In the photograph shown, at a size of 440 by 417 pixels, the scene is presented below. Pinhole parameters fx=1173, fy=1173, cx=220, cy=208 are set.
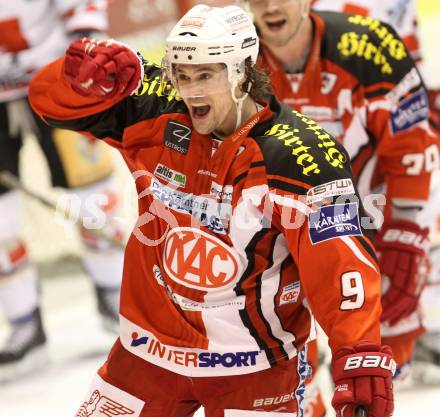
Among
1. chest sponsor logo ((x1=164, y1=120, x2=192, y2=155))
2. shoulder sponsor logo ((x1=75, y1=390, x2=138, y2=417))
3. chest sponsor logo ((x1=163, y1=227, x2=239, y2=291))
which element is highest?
chest sponsor logo ((x1=164, y1=120, x2=192, y2=155))

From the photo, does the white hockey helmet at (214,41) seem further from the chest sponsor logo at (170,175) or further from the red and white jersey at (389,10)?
the red and white jersey at (389,10)

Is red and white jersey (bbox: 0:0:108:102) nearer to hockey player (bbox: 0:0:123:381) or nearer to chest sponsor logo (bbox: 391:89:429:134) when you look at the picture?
hockey player (bbox: 0:0:123:381)

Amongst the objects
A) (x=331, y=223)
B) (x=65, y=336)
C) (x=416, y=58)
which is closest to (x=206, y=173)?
(x=331, y=223)

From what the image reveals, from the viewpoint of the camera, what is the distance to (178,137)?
223 cm

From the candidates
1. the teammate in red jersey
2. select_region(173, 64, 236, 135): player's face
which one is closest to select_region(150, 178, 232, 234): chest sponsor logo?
select_region(173, 64, 236, 135): player's face

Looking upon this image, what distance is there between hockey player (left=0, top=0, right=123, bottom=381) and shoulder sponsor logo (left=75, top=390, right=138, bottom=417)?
53.5 inches

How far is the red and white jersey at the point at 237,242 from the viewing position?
6.77 ft

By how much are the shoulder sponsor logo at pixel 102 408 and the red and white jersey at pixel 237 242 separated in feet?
0.35

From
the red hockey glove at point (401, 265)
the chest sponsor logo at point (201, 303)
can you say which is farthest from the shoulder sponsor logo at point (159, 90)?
the red hockey glove at point (401, 265)

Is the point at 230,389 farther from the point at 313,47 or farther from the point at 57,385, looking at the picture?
the point at 57,385

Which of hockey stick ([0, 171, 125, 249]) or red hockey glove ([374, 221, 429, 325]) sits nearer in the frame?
red hockey glove ([374, 221, 429, 325])

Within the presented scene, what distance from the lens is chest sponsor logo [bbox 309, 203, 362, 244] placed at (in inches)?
81.0

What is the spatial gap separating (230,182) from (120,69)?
0.33 meters

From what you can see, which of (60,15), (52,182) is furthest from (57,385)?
(60,15)
